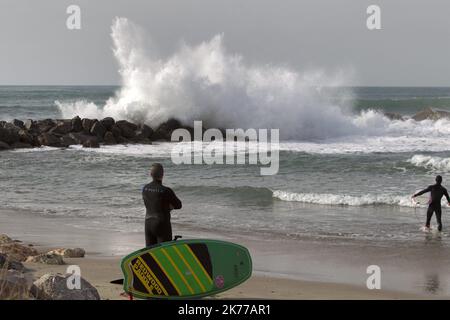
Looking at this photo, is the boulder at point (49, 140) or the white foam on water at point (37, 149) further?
the boulder at point (49, 140)

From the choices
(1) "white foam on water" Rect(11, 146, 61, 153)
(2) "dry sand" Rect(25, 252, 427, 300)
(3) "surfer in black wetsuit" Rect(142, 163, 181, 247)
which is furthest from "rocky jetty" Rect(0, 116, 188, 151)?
(3) "surfer in black wetsuit" Rect(142, 163, 181, 247)

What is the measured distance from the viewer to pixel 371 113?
113 ft

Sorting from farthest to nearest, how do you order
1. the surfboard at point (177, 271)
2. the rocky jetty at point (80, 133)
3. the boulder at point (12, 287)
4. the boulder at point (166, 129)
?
the boulder at point (166, 129)
the rocky jetty at point (80, 133)
the surfboard at point (177, 271)
the boulder at point (12, 287)

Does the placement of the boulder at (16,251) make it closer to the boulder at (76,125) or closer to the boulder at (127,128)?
the boulder at (127,128)

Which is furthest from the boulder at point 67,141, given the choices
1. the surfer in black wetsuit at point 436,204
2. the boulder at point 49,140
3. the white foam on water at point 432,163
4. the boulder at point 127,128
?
the surfer in black wetsuit at point 436,204

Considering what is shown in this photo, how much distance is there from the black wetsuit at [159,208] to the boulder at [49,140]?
20265 mm

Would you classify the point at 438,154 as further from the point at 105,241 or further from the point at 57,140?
the point at 105,241

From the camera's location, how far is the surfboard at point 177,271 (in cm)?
643

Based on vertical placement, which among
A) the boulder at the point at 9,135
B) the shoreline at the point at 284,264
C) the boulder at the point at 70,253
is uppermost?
the boulder at the point at 9,135

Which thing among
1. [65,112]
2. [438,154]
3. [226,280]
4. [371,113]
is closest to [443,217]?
[226,280]

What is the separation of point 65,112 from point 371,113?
16.6m

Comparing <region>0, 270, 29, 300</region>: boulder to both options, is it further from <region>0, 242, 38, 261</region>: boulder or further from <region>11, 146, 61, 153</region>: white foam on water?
<region>11, 146, 61, 153</region>: white foam on water

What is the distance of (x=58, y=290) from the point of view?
579cm

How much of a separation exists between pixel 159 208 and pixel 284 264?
302 centimetres
